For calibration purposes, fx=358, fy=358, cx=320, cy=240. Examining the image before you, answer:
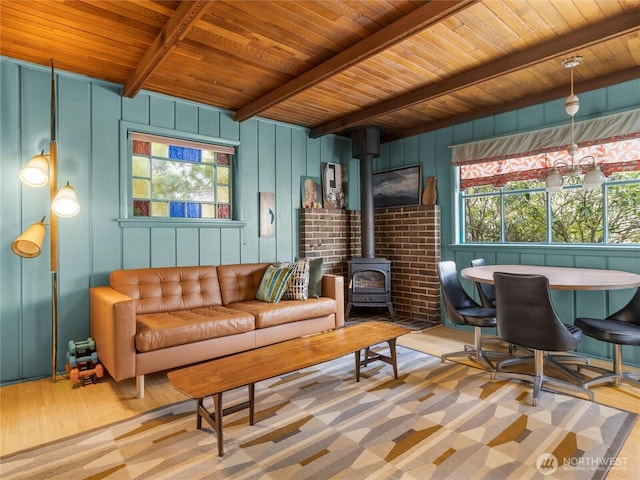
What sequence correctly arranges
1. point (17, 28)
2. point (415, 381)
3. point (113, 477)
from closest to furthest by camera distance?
1. point (113, 477)
2. point (17, 28)
3. point (415, 381)

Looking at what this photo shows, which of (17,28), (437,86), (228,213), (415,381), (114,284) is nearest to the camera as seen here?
(17,28)

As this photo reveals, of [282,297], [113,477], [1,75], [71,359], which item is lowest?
[113,477]

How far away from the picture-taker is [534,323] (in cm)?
244

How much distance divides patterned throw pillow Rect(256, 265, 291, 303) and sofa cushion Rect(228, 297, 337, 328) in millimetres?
77

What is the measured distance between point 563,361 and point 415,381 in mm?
1525

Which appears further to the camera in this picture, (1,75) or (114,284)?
(114,284)

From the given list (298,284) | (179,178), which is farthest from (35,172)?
(298,284)

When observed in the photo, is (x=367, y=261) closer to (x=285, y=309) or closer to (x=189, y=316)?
(x=285, y=309)

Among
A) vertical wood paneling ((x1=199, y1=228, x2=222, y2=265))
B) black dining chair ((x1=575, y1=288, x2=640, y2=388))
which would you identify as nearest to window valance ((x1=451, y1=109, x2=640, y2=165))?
black dining chair ((x1=575, y1=288, x2=640, y2=388))

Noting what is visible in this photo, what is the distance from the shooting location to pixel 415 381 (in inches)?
110

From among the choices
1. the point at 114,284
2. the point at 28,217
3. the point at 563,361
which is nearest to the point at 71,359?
the point at 114,284

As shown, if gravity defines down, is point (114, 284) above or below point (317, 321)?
Result: above

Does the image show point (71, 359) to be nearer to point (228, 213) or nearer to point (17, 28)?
point (228, 213)

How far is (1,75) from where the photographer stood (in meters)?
2.88
